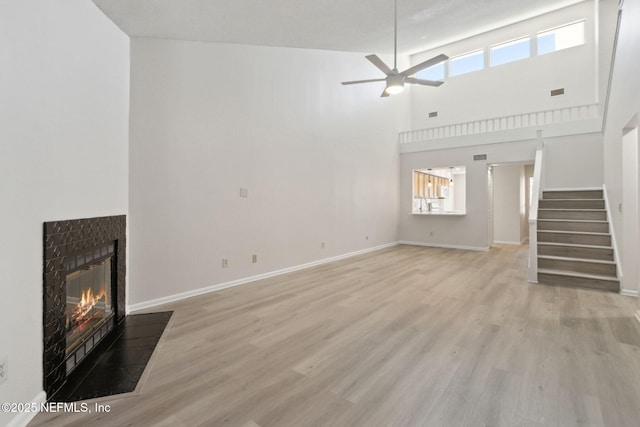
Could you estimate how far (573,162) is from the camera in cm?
632

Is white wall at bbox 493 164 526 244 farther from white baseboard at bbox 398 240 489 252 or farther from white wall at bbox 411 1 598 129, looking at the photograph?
white baseboard at bbox 398 240 489 252

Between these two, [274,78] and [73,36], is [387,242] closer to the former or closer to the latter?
[274,78]

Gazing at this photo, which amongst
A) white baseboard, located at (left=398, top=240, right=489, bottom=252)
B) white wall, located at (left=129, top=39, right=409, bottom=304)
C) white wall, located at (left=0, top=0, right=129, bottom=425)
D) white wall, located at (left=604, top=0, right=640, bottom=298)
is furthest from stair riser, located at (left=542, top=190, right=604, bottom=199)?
white wall, located at (left=0, top=0, right=129, bottom=425)

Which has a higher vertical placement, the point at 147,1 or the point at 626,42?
the point at 626,42

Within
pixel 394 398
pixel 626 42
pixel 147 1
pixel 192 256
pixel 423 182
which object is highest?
pixel 626 42

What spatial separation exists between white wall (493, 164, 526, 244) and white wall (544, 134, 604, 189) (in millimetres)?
1972

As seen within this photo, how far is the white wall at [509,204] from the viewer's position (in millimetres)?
8538

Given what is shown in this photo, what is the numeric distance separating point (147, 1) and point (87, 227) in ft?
6.80

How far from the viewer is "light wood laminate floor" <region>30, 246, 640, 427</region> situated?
1.65 meters

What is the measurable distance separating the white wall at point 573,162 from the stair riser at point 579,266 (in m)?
3.00

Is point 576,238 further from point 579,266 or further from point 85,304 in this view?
point 85,304

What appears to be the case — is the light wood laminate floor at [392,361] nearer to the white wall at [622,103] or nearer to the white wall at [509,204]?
the white wall at [622,103]

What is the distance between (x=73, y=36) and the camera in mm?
2205

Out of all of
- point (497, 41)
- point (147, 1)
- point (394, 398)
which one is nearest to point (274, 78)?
point (147, 1)
